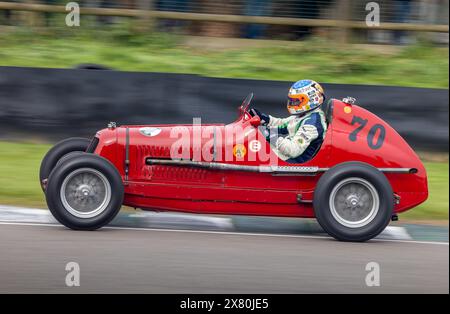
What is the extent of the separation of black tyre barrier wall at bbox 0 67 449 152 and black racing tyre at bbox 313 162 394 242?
3.31 meters

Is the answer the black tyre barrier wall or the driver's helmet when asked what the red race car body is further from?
the black tyre barrier wall

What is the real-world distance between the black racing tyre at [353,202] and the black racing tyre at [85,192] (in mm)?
1708

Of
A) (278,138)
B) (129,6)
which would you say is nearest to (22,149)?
(129,6)

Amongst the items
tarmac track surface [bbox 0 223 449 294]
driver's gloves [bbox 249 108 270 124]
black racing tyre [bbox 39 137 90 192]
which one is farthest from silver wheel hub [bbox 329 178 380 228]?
black racing tyre [bbox 39 137 90 192]

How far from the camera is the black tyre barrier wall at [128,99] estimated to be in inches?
416

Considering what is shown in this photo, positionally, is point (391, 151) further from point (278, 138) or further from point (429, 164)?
point (429, 164)

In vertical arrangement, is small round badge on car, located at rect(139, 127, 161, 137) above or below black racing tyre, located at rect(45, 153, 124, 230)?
above

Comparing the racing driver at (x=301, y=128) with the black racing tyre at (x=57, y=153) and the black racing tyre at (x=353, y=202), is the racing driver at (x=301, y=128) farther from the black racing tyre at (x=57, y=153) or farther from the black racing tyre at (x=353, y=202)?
the black racing tyre at (x=57, y=153)

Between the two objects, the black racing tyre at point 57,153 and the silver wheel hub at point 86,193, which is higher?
the black racing tyre at point 57,153

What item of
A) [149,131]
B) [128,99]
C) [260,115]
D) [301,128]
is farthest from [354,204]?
[128,99]

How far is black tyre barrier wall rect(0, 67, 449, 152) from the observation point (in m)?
10.6

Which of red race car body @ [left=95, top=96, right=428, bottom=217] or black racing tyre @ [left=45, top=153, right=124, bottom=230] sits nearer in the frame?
black racing tyre @ [left=45, top=153, right=124, bottom=230]

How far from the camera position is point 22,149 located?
1061 centimetres

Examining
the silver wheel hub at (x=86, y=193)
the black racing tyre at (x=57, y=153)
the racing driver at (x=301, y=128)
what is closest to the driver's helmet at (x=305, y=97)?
the racing driver at (x=301, y=128)
